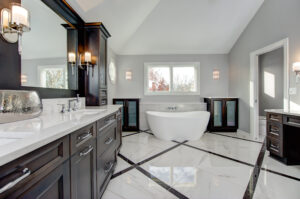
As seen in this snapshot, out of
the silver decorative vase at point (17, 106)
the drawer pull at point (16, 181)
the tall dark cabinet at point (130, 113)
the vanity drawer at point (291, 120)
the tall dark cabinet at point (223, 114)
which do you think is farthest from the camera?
the tall dark cabinet at point (130, 113)

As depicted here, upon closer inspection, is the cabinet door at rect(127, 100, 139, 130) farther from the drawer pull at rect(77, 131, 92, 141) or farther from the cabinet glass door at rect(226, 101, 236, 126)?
the drawer pull at rect(77, 131, 92, 141)

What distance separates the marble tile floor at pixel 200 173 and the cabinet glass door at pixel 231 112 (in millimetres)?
995

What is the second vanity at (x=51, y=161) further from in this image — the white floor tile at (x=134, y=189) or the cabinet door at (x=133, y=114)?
the cabinet door at (x=133, y=114)

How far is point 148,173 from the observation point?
184 centimetres

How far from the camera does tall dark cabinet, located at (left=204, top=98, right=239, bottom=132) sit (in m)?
3.69

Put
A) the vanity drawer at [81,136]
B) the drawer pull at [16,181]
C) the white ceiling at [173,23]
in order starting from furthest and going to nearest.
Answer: the white ceiling at [173,23]
the vanity drawer at [81,136]
the drawer pull at [16,181]

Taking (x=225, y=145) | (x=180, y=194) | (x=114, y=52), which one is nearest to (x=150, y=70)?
(x=114, y=52)

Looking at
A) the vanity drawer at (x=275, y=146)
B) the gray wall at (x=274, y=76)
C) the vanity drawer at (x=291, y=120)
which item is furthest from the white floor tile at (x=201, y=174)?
the gray wall at (x=274, y=76)

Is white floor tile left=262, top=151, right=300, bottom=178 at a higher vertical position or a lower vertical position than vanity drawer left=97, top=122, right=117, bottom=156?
lower

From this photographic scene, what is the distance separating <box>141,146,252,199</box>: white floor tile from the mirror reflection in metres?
1.72

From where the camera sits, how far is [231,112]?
3711mm

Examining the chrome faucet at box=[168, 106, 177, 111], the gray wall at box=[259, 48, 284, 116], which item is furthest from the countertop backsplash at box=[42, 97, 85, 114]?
the gray wall at box=[259, 48, 284, 116]

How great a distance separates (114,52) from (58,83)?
2.49 metres

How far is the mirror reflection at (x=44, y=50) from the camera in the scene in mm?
1291
